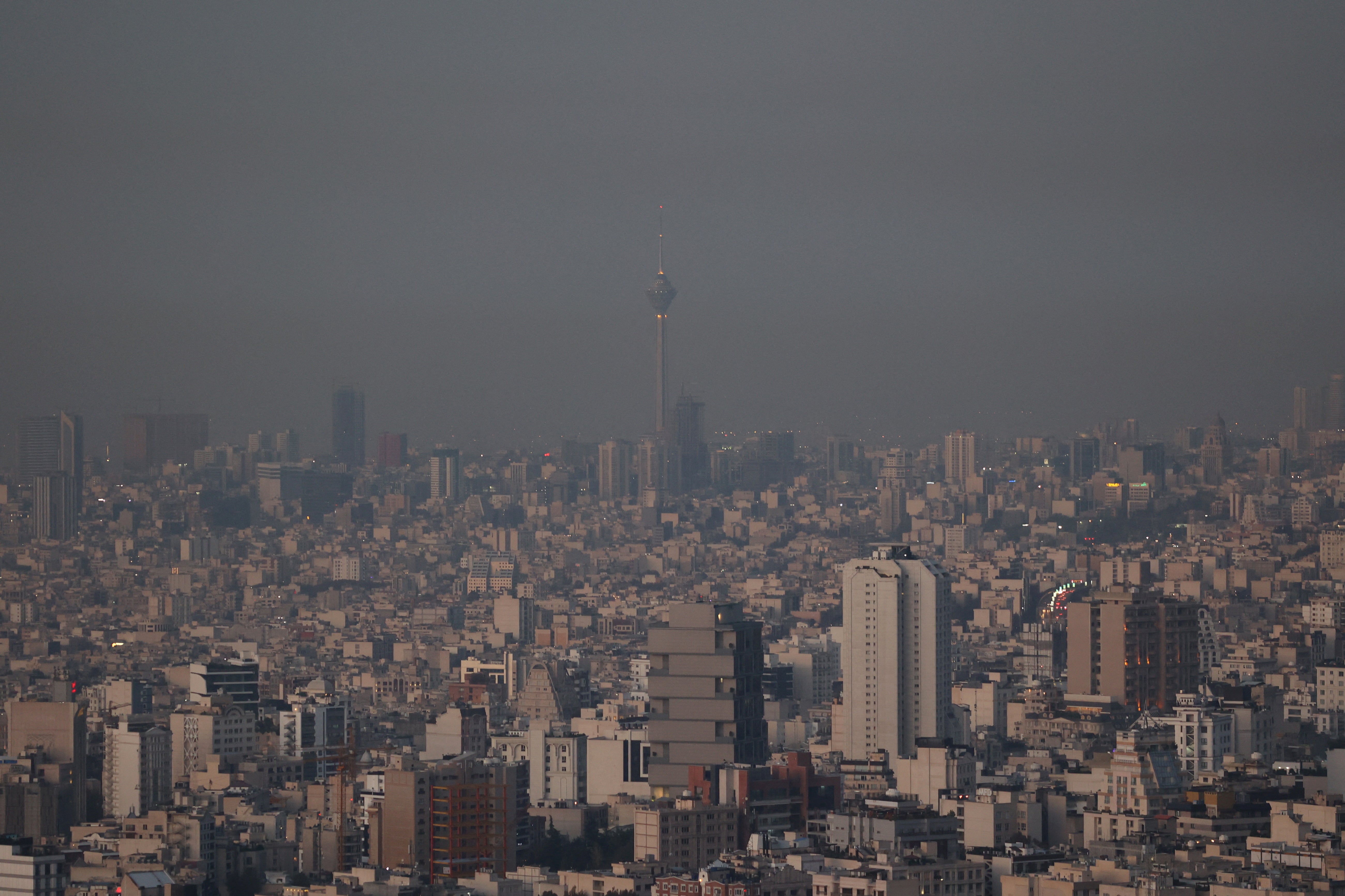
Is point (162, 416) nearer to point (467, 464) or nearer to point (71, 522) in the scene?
point (71, 522)

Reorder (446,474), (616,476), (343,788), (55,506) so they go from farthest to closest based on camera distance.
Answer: (616,476), (446,474), (55,506), (343,788)

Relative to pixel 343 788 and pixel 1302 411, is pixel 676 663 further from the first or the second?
pixel 1302 411

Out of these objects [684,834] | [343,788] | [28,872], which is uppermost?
[343,788]

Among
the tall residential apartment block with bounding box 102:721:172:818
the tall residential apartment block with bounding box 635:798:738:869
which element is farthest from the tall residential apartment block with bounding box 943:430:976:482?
the tall residential apartment block with bounding box 635:798:738:869

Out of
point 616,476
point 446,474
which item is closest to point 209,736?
point 446,474

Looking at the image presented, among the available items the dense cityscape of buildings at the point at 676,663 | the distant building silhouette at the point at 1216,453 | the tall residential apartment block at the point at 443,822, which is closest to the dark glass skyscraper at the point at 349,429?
the dense cityscape of buildings at the point at 676,663

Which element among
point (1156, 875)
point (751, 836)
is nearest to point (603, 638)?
point (751, 836)
